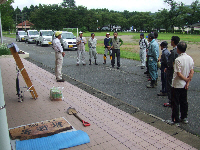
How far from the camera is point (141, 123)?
17.2 ft

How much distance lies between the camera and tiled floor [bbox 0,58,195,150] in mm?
4246

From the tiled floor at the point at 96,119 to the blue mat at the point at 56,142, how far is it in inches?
5.9

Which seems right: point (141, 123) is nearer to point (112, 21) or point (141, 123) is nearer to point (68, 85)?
point (68, 85)

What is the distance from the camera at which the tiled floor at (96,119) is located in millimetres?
4246

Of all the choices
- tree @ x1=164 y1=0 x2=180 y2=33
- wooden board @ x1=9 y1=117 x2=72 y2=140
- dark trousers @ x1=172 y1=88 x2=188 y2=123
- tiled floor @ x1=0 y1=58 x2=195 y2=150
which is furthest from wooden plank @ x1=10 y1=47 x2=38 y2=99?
tree @ x1=164 y1=0 x2=180 y2=33

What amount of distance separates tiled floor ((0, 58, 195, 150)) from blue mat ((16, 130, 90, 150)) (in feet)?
0.49

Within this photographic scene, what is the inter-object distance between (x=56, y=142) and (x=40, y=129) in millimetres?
662

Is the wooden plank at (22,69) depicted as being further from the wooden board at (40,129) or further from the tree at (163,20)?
the tree at (163,20)

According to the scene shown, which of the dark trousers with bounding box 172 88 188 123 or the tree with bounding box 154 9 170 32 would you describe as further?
the tree with bounding box 154 9 170 32

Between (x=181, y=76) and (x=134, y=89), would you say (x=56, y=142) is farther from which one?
(x=134, y=89)

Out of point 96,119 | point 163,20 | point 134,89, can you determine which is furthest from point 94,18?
point 96,119

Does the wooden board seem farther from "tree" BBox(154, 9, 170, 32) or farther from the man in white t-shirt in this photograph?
"tree" BBox(154, 9, 170, 32)

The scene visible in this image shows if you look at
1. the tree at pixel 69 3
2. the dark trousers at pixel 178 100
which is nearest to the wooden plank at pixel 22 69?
the dark trousers at pixel 178 100

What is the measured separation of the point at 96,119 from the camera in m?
5.45
